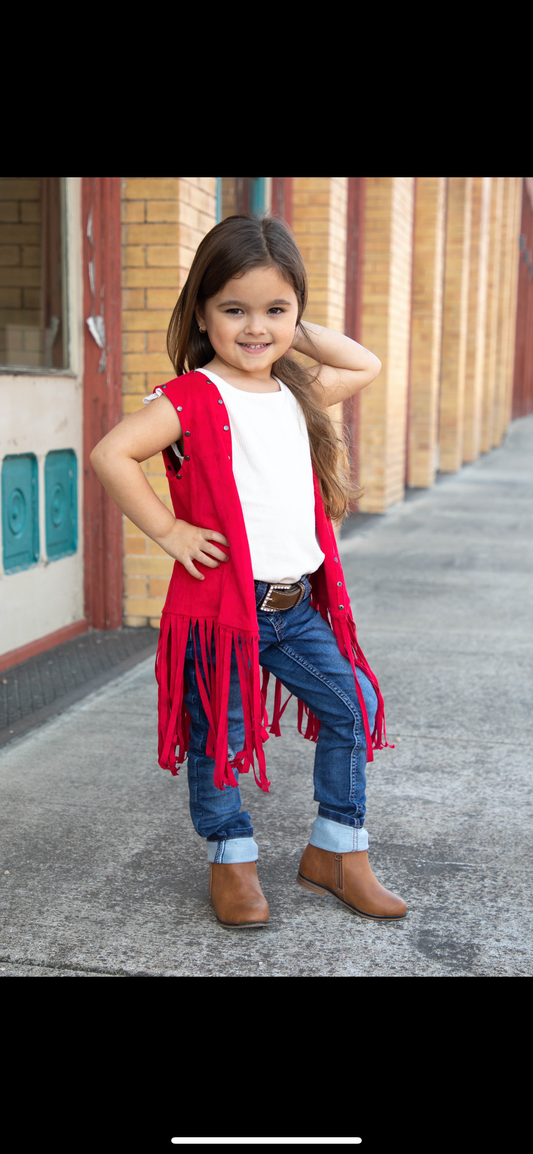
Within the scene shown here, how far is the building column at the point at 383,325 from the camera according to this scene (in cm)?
938

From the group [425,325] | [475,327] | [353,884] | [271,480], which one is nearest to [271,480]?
[271,480]

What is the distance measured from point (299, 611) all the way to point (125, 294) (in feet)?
9.54

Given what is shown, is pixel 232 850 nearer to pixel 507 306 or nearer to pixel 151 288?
pixel 151 288

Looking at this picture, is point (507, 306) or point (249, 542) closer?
point (249, 542)

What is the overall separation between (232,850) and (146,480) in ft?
2.86

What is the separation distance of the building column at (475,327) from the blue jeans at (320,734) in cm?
1466

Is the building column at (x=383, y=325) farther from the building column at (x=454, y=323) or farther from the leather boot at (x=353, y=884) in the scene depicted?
the leather boot at (x=353, y=884)

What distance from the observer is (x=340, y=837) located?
2520mm

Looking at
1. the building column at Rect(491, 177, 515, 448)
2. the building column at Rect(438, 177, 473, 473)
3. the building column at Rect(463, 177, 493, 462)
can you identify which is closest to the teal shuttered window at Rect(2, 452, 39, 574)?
the building column at Rect(438, 177, 473, 473)

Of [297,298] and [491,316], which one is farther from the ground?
[491,316]

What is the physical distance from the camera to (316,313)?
759 cm

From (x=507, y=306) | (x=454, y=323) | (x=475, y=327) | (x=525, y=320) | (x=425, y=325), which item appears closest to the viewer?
(x=425, y=325)
